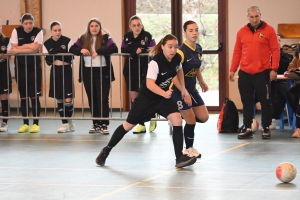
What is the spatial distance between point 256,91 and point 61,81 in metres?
3.25

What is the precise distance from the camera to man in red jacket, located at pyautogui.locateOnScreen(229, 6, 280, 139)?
397 inches

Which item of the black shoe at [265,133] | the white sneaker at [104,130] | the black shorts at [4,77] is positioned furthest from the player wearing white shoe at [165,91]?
the black shorts at [4,77]

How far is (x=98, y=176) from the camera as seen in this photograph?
7180 mm

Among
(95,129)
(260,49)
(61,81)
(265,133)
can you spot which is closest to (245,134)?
(265,133)

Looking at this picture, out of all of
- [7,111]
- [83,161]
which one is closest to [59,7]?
[7,111]

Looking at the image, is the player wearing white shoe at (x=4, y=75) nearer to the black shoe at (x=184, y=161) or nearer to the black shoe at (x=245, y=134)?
the black shoe at (x=245, y=134)

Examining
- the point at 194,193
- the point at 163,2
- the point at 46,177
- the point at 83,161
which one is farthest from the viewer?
the point at 163,2

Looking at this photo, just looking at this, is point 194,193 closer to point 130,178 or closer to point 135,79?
point 130,178

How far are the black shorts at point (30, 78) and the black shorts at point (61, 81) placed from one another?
0.23 metres

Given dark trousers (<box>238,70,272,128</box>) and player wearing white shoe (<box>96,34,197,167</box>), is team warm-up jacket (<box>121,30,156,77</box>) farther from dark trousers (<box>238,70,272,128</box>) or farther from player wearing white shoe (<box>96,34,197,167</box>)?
player wearing white shoe (<box>96,34,197,167</box>)

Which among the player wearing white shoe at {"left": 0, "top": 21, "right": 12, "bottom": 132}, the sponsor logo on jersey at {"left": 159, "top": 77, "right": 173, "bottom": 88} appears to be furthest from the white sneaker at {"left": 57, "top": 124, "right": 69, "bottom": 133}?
the sponsor logo on jersey at {"left": 159, "top": 77, "right": 173, "bottom": 88}

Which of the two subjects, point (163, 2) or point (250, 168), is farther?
point (163, 2)

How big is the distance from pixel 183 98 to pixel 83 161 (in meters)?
1.46

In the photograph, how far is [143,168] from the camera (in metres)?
7.66
